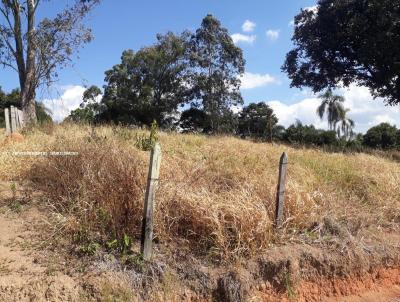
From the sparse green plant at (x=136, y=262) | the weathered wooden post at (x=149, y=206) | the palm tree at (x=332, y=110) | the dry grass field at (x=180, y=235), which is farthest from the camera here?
the palm tree at (x=332, y=110)

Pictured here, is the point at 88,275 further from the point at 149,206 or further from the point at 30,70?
the point at 30,70

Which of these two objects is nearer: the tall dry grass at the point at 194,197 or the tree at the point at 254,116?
the tall dry grass at the point at 194,197

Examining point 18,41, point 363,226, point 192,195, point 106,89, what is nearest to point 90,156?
point 192,195

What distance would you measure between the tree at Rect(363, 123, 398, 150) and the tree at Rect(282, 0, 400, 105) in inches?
790

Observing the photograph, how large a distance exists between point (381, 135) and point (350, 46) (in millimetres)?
22774

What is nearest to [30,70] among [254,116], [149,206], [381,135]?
[149,206]

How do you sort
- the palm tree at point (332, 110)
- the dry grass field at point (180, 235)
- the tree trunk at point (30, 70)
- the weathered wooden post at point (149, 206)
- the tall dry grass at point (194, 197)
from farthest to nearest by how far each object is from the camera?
the palm tree at point (332, 110), the tree trunk at point (30, 70), the tall dry grass at point (194, 197), the weathered wooden post at point (149, 206), the dry grass field at point (180, 235)

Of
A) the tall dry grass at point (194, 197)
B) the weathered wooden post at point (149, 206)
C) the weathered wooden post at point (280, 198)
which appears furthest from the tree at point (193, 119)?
the weathered wooden post at point (149, 206)

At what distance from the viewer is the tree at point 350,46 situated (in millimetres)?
16422

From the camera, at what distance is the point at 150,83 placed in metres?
32.8

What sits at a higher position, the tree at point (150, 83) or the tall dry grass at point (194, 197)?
the tree at point (150, 83)

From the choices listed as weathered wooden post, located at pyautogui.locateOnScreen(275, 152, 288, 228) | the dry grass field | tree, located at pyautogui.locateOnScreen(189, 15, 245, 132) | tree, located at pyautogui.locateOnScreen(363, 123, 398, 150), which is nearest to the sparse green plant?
the dry grass field

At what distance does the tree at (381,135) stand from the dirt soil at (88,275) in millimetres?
33523

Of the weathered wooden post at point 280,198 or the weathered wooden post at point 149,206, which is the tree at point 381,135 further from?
the weathered wooden post at point 149,206
